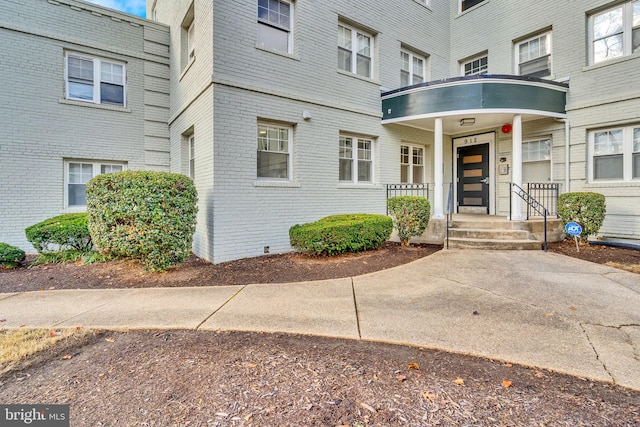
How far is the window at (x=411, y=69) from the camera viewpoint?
34.0 ft

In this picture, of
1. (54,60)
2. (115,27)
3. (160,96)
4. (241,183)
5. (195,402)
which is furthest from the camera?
(160,96)

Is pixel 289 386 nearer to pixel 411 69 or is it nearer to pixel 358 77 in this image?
pixel 358 77

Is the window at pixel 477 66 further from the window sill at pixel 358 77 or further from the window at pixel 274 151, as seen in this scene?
the window at pixel 274 151

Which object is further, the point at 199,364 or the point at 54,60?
the point at 54,60

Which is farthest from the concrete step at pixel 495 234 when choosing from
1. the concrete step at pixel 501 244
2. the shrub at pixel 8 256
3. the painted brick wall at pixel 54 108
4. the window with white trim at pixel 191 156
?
the shrub at pixel 8 256

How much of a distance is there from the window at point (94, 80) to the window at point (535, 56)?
12.4m

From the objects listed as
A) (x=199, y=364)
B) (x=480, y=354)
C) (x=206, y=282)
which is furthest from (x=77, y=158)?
(x=480, y=354)

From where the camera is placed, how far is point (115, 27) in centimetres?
937

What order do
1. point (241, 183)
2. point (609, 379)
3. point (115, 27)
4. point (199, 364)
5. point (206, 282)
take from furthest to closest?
point (115, 27) < point (241, 183) < point (206, 282) < point (199, 364) < point (609, 379)

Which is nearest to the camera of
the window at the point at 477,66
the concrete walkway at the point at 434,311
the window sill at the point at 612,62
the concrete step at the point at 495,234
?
the concrete walkway at the point at 434,311

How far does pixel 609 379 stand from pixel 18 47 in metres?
12.8

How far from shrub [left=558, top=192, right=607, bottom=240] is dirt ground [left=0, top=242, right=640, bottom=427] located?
6.62 m

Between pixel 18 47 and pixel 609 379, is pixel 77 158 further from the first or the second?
pixel 609 379

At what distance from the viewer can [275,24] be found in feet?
24.9
